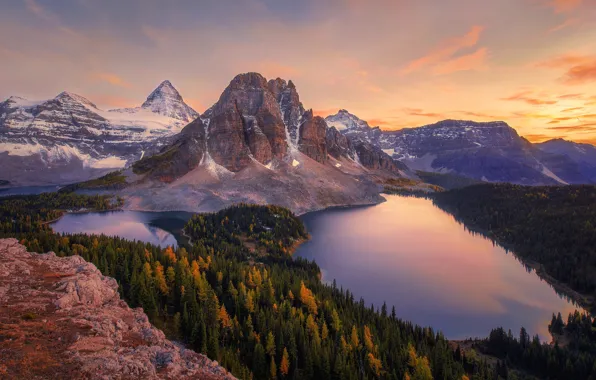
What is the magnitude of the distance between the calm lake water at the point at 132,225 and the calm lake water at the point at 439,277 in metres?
52.4

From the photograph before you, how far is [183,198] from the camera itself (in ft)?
646

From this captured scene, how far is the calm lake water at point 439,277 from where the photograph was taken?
68250 mm

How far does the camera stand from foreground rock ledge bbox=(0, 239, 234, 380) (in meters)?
23.2

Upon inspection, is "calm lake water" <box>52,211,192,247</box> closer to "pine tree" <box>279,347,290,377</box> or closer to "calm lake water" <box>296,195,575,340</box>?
"calm lake water" <box>296,195,575,340</box>

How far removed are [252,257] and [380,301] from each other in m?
40.0

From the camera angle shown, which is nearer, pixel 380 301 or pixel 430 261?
pixel 380 301

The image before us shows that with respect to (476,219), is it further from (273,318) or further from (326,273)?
(273,318)

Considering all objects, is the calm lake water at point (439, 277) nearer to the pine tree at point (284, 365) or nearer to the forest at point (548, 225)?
the forest at point (548, 225)

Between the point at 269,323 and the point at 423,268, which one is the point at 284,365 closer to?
the point at 269,323

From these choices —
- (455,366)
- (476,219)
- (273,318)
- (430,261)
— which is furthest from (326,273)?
(476,219)

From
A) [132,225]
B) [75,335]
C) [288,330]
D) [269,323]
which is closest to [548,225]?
[288,330]

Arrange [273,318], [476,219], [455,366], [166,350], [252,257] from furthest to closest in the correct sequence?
1. [476,219]
2. [252,257]
3. [273,318]
4. [455,366]
5. [166,350]

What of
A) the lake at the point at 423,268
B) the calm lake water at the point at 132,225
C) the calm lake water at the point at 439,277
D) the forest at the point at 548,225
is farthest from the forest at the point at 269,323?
the forest at the point at 548,225

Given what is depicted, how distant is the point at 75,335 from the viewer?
1048 inches
